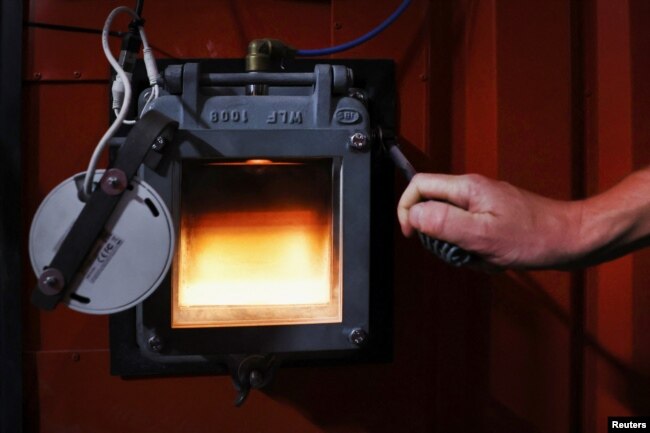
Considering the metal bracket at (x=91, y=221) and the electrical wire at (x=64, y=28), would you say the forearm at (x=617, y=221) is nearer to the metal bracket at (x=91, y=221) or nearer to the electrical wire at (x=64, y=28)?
the metal bracket at (x=91, y=221)

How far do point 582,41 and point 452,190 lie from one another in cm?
52

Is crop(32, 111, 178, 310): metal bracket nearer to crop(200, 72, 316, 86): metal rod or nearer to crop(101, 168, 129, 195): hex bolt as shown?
crop(101, 168, 129, 195): hex bolt

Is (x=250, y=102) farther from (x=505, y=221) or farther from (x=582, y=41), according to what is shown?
(x=582, y=41)

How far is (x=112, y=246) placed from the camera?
1.86 feet

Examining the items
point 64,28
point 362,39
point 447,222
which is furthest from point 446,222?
point 64,28

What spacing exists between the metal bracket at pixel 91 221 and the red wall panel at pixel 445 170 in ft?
1.16

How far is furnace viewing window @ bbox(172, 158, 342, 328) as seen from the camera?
2.08 feet

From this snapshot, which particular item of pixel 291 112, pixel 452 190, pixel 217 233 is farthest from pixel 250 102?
pixel 452 190

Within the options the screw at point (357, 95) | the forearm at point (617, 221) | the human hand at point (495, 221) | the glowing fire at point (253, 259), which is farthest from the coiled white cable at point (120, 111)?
the forearm at point (617, 221)

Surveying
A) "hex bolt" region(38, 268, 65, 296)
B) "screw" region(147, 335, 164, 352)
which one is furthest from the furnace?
"hex bolt" region(38, 268, 65, 296)

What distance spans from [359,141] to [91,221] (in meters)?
0.34

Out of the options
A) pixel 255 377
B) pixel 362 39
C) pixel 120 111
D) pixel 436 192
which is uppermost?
pixel 362 39

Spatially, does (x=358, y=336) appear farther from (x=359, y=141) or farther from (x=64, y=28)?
(x=64, y=28)

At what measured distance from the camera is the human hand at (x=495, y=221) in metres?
0.55
